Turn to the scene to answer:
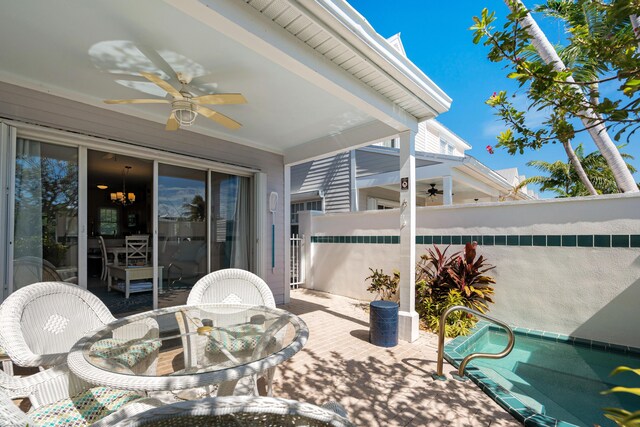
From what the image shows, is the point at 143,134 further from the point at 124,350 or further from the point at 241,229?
the point at 124,350

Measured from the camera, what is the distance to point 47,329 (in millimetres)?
1950

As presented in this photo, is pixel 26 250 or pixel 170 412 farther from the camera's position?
pixel 26 250

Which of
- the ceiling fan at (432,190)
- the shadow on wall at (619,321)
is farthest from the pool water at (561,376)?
the ceiling fan at (432,190)

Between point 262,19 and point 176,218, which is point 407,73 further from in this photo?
point 176,218

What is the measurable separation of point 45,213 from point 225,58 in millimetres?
2595

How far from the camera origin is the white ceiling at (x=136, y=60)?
2174mm

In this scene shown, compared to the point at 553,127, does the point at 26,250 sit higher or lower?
lower

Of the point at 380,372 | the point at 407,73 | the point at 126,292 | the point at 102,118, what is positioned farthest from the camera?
the point at 126,292

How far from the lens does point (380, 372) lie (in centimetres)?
283

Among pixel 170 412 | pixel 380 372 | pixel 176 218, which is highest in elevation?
pixel 176 218

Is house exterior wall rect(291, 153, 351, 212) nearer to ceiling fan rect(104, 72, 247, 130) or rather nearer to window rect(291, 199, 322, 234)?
window rect(291, 199, 322, 234)

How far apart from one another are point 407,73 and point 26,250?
4.30m

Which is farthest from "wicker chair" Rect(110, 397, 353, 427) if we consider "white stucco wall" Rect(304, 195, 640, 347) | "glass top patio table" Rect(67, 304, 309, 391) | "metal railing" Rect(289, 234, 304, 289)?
"metal railing" Rect(289, 234, 304, 289)

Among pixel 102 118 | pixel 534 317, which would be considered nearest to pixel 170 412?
pixel 102 118
